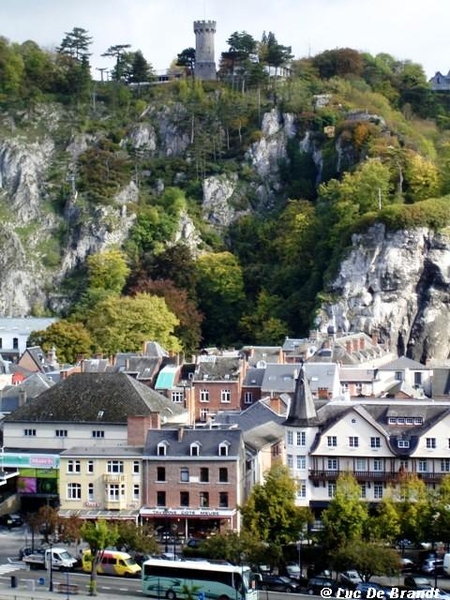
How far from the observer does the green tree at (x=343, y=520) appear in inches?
2183

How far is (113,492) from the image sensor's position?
209 ft

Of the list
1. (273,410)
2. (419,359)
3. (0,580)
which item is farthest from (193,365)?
(0,580)

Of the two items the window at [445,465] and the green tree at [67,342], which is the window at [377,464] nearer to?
the window at [445,465]

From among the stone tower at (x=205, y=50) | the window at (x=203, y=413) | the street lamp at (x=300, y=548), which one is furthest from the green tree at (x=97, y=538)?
the stone tower at (x=205, y=50)

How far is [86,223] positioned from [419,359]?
32.0 metres

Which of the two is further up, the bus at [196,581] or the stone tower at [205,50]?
the stone tower at [205,50]

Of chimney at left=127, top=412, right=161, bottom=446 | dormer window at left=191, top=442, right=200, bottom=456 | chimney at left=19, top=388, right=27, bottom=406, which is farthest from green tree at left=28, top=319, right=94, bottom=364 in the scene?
dormer window at left=191, top=442, right=200, bottom=456

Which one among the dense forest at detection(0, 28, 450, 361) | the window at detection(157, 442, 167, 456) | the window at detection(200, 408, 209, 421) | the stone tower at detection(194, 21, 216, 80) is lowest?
the window at detection(157, 442, 167, 456)

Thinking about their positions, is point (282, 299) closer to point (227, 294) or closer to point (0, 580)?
point (227, 294)

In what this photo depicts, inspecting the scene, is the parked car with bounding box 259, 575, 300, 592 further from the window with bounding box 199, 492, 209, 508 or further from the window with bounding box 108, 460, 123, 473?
the window with bounding box 108, 460, 123, 473

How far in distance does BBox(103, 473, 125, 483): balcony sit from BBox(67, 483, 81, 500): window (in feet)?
4.37

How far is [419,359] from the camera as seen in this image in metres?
104

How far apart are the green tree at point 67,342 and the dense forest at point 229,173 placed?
0.12 m

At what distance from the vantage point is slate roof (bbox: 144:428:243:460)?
62.5 m
